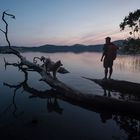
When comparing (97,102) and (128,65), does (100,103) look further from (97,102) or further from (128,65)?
(128,65)

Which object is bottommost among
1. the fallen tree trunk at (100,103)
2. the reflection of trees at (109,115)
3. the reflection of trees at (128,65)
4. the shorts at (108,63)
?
the reflection of trees at (128,65)

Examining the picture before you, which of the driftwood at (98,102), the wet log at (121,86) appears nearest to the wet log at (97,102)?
the driftwood at (98,102)

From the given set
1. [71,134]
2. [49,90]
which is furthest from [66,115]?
[49,90]

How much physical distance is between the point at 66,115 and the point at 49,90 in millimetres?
6208

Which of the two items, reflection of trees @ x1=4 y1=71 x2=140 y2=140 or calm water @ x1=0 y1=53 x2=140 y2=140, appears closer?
calm water @ x1=0 y1=53 x2=140 y2=140

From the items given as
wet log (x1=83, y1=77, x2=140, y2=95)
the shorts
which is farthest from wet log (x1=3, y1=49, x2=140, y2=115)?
the shorts

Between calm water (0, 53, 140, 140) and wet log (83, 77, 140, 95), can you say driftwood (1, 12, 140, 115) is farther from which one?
wet log (83, 77, 140, 95)

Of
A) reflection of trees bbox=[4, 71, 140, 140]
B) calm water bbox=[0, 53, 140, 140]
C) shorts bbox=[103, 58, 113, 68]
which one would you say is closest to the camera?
calm water bbox=[0, 53, 140, 140]

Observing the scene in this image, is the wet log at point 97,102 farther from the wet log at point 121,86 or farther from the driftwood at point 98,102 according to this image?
the wet log at point 121,86

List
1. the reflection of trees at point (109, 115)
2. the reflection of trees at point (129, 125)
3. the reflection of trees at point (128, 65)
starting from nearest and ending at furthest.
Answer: the reflection of trees at point (129, 125) → the reflection of trees at point (109, 115) → the reflection of trees at point (128, 65)

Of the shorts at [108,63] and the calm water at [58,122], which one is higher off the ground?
the shorts at [108,63]

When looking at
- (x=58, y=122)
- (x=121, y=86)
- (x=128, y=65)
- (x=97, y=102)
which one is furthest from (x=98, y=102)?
(x=128, y=65)

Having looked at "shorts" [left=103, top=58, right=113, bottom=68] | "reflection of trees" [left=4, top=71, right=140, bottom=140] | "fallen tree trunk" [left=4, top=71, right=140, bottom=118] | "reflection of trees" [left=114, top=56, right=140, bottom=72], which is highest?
"shorts" [left=103, top=58, right=113, bottom=68]

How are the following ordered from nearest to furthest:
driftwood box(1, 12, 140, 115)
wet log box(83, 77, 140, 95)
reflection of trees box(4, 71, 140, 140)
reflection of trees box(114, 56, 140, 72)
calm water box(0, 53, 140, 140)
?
calm water box(0, 53, 140, 140)
reflection of trees box(4, 71, 140, 140)
driftwood box(1, 12, 140, 115)
wet log box(83, 77, 140, 95)
reflection of trees box(114, 56, 140, 72)
